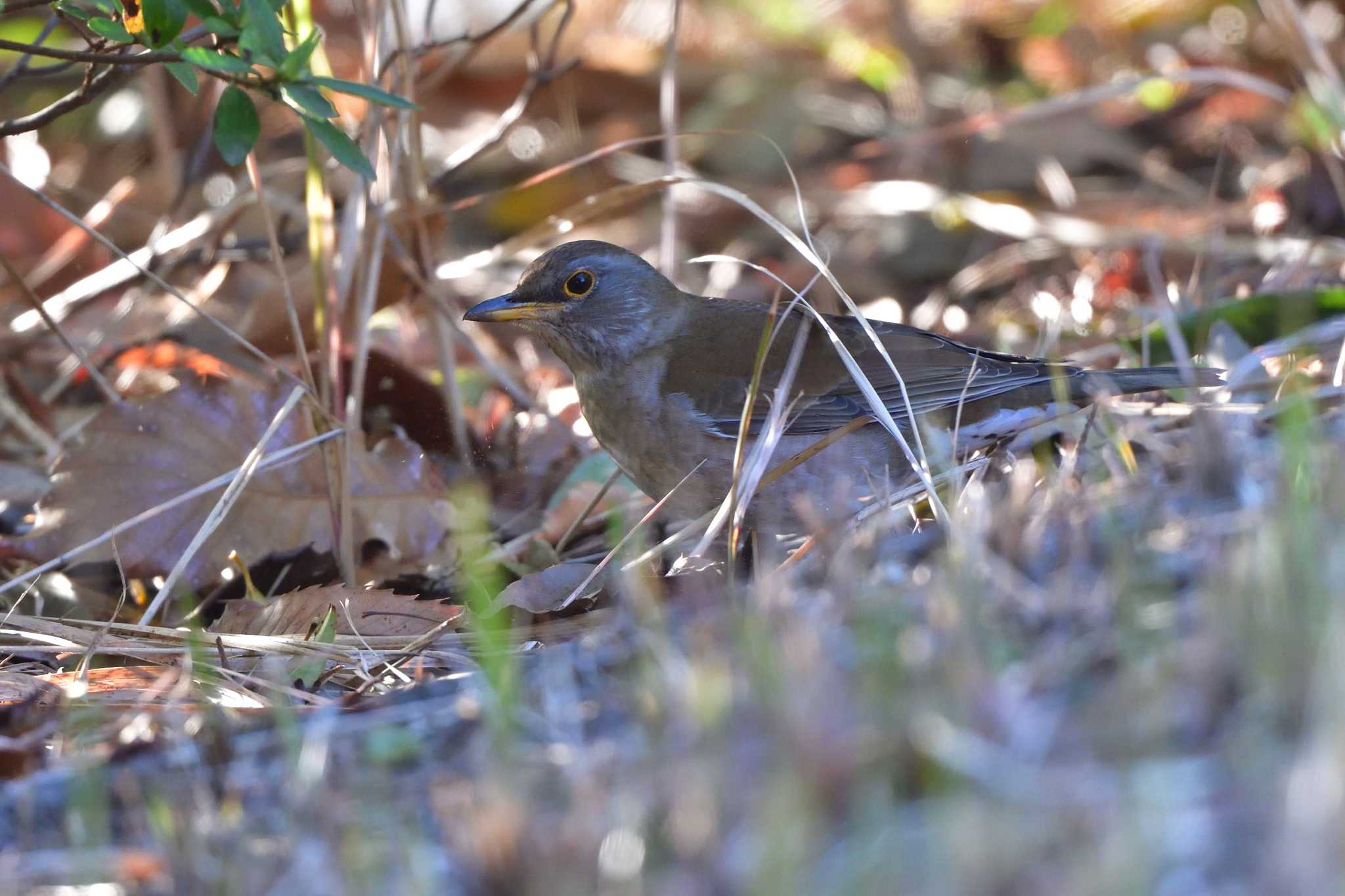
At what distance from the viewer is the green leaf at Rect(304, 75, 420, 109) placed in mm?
3262

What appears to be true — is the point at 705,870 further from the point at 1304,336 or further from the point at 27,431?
the point at 27,431

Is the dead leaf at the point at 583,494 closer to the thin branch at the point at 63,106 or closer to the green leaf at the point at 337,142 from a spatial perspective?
the green leaf at the point at 337,142

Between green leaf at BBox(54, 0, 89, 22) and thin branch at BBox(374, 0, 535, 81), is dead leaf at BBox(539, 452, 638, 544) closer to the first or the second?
thin branch at BBox(374, 0, 535, 81)

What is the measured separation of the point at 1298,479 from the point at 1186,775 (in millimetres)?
820

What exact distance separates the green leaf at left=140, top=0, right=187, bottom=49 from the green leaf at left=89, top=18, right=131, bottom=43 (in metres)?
0.05

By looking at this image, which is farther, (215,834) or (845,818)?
(215,834)

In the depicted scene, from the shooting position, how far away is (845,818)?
74.0 inches

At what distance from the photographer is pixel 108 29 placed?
124 inches

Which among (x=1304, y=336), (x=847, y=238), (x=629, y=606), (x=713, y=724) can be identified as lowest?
(x=847, y=238)

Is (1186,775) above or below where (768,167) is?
above

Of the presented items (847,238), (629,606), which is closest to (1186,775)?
(629,606)

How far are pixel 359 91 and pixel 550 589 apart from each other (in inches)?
53.7

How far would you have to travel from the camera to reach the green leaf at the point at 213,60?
3094 millimetres

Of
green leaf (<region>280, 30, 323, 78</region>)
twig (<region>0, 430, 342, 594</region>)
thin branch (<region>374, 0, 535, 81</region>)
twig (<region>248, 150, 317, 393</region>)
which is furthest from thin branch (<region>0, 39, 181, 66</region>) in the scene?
twig (<region>0, 430, 342, 594</region>)
